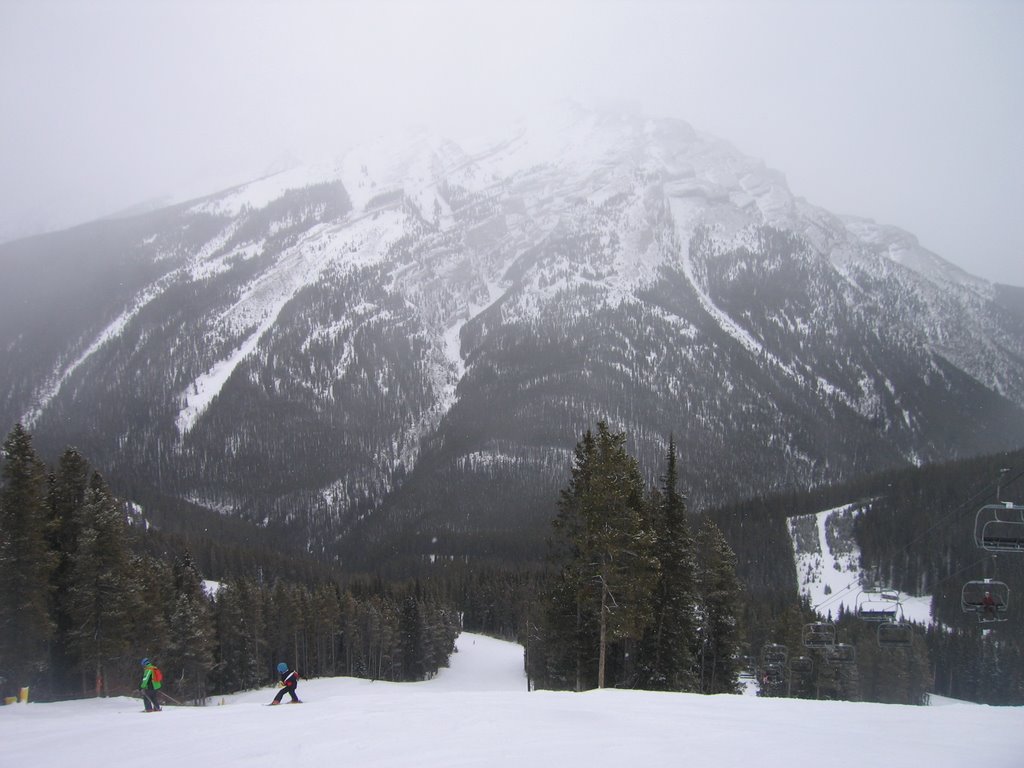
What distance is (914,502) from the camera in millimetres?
140375

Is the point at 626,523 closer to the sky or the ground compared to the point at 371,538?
closer to the sky

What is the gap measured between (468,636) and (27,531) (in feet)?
323

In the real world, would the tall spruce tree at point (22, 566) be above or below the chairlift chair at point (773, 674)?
above

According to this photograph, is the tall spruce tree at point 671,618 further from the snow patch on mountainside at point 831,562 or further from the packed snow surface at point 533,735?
the snow patch on mountainside at point 831,562

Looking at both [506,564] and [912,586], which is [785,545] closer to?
[912,586]

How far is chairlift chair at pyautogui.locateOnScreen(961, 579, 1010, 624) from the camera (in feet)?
70.2

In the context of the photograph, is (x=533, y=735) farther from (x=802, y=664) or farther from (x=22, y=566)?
(x=802, y=664)

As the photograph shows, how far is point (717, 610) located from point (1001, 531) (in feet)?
50.9

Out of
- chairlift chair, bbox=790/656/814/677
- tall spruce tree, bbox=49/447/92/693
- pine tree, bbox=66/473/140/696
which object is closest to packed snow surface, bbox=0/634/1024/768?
pine tree, bbox=66/473/140/696

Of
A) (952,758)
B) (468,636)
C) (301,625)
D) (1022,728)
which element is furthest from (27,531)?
(468,636)

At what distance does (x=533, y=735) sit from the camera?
11.7 metres

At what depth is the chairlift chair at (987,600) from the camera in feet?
70.2

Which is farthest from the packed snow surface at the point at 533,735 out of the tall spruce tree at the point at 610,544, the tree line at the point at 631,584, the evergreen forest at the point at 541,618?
the tree line at the point at 631,584

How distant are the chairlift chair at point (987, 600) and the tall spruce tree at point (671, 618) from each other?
10042mm
